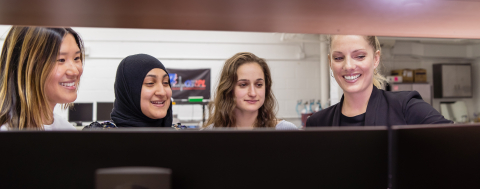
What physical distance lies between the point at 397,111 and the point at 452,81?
21.8ft

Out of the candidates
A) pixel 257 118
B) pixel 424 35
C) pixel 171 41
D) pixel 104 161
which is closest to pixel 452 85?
pixel 171 41

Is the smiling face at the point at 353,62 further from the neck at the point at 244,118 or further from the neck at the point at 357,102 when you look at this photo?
the neck at the point at 244,118

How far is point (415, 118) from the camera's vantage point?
92 centimetres

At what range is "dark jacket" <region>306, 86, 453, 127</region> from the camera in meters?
0.90

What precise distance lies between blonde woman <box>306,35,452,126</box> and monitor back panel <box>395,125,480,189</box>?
48 centimetres

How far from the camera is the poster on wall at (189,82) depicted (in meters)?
5.50

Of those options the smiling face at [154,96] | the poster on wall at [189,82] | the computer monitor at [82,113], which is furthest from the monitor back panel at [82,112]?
the smiling face at [154,96]

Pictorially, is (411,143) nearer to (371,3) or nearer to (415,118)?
(371,3)

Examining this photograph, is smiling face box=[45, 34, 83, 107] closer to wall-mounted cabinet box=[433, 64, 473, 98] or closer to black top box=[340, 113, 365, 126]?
black top box=[340, 113, 365, 126]

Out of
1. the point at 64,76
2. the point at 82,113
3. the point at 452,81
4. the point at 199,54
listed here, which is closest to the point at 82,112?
the point at 82,113

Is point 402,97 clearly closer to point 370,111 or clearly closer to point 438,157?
point 370,111

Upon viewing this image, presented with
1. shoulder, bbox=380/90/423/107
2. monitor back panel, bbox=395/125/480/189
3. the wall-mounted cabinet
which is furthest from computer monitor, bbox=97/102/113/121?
the wall-mounted cabinet

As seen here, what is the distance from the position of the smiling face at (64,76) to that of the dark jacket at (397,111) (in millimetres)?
945

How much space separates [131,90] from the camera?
1.34 meters
